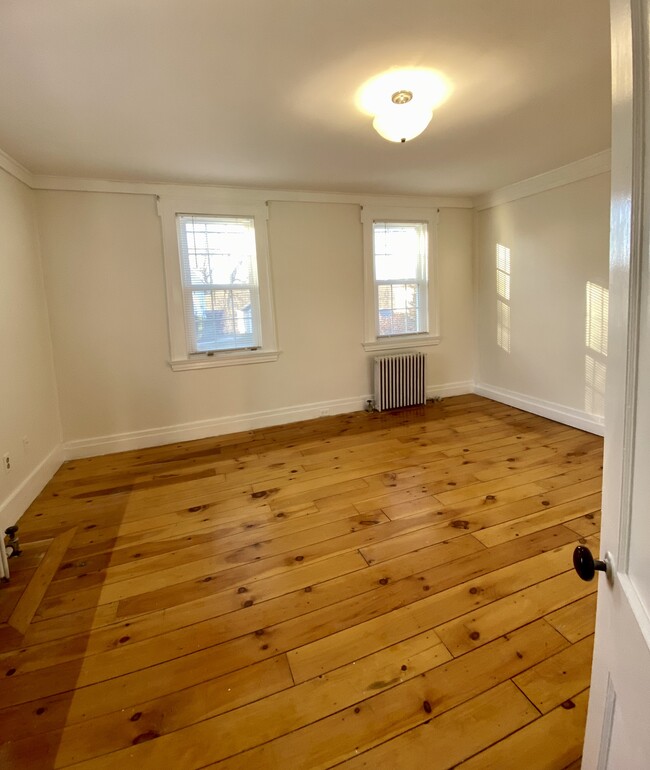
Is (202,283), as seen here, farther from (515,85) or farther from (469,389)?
(469,389)

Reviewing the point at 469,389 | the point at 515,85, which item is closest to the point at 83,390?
the point at 515,85

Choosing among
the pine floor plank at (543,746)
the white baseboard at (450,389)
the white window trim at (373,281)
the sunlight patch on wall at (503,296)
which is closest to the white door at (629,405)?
the pine floor plank at (543,746)

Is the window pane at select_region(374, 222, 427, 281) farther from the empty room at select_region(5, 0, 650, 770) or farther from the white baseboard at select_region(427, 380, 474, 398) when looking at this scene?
the white baseboard at select_region(427, 380, 474, 398)

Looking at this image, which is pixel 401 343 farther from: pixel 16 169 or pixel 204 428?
pixel 16 169

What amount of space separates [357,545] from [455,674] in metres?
0.85

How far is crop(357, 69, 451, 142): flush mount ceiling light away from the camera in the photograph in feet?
6.97

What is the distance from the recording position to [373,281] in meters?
4.64

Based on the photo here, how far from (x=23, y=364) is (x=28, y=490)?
0.94 m

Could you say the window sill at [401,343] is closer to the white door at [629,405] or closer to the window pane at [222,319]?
the window pane at [222,319]

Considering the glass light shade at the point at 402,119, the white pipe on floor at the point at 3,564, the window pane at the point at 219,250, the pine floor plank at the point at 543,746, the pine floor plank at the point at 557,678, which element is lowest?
the pine floor plank at the point at 543,746

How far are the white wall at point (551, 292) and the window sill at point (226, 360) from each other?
2.74 meters

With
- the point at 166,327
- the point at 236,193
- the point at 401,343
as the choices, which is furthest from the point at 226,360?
the point at 401,343

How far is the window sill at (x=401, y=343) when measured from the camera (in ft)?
15.6

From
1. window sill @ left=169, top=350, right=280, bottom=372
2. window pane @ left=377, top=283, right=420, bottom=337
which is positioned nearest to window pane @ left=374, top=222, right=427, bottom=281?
window pane @ left=377, top=283, right=420, bottom=337
